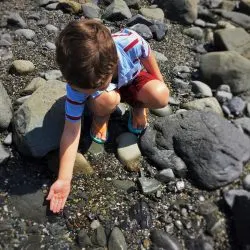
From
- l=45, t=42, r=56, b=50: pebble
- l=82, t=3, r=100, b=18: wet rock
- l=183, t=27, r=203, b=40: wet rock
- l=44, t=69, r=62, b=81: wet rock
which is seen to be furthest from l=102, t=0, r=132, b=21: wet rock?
l=44, t=69, r=62, b=81: wet rock

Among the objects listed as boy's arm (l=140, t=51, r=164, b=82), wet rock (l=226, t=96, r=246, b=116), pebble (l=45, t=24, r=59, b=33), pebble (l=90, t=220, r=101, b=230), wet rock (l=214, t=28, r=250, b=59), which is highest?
boy's arm (l=140, t=51, r=164, b=82)

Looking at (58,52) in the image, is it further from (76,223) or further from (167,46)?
(167,46)

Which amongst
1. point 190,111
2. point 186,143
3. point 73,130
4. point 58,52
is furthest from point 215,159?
point 58,52

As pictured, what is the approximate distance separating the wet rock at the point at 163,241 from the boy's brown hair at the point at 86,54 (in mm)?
980

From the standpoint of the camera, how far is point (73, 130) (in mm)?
3051

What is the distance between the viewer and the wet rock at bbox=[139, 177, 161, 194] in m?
3.08

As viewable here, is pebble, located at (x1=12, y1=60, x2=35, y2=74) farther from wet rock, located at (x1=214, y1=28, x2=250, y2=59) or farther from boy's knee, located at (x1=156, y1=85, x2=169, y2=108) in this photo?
wet rock, located at (x1=214, y1=28, x2=250, y2=59)

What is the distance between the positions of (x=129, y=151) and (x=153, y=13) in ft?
6.06

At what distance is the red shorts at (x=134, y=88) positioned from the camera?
10.8 ft

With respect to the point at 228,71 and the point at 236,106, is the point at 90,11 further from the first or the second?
the point at 236,106

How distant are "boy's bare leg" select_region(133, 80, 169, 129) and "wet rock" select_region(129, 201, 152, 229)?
0.61 meters

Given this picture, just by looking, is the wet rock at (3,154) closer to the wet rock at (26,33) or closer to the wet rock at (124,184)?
the wet rock at (124,184)

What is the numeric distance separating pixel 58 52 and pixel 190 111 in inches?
48.3

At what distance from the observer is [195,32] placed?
175 inches
